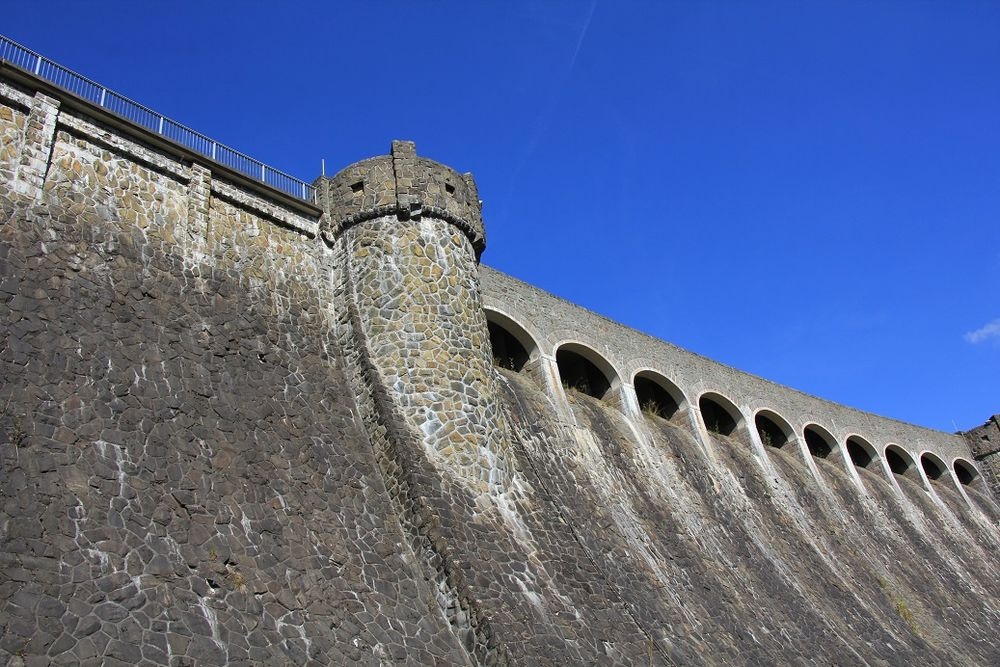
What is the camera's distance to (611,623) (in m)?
9.98

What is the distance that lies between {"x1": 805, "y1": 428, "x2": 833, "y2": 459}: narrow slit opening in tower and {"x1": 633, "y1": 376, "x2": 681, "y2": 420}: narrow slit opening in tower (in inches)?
282

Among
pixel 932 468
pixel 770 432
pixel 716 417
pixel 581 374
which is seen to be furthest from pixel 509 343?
pixel 932 468

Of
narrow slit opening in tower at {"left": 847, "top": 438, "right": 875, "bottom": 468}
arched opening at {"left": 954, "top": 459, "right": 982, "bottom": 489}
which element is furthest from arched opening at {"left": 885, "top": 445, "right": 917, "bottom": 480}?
arched opening at {"left": 954, "top": 459, "right": 982, "bottom": 489}

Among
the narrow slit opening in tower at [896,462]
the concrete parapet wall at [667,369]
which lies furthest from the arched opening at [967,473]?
the narrow slit opening in tower at [896,462]

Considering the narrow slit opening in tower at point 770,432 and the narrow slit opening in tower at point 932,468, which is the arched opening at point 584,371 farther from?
the narrow slit opening in tower at point 932,468

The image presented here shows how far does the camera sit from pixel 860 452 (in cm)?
2814

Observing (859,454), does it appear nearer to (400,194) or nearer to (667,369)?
(667,369)

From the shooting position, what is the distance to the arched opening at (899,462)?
28828 millimetres

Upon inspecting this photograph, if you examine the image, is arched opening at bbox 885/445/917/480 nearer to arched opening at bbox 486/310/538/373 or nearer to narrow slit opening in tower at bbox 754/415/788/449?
narrow slit opening in tower at bbox 754/415/788/449

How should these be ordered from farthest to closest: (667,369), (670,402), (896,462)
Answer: (896,462), (670,402), (667,369)

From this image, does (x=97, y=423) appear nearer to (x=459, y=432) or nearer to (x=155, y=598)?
(x=155, y=598)

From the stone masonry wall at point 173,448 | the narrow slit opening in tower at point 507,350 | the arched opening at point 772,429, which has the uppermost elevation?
the arched opening at point 772,429

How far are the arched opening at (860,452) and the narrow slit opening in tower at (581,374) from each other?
1179cm

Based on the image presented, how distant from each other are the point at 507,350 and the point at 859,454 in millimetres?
16039
